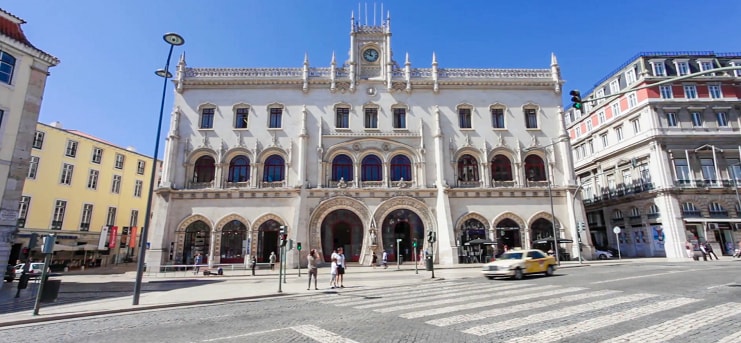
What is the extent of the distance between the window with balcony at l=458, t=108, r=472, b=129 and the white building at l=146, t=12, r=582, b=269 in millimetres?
104

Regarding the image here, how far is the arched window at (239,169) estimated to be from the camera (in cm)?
3120

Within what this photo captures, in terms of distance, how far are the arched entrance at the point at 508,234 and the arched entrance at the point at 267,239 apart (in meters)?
18.5

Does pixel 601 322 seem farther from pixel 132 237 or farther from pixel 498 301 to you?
pixel 132 237

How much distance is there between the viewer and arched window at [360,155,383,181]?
1248 inches

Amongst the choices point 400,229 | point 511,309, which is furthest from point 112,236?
point 511,309

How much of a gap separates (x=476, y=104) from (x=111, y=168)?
39501 millimetres

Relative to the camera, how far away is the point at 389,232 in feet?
101

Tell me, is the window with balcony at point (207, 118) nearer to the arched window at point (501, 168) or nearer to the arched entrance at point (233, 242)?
the arched entrance at point (233, 242)

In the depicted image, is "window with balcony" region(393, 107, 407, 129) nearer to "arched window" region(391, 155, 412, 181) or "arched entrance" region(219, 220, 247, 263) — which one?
"arched window" region(391, 155, 412, 181)

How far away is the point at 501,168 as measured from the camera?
32.3 m

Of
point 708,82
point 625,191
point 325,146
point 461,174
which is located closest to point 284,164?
point 325,146

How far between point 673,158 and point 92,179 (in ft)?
191

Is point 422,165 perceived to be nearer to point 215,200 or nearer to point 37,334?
point 215,200

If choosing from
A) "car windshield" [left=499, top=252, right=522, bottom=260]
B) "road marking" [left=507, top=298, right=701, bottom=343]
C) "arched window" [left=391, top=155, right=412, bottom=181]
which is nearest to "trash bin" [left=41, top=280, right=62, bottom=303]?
"road marking" [left=507, top=298, right=701, bottom=343]
